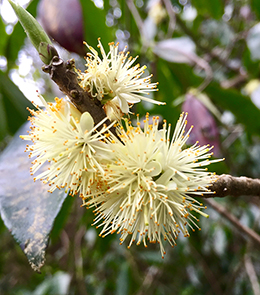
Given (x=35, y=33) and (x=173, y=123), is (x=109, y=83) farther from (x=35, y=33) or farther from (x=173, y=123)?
(x=173, y=123)

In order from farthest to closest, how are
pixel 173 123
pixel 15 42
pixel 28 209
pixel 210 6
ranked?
1. pixel 210 6
2. pixel 15 42
3. pixel 173 123
4. pixel 28 209

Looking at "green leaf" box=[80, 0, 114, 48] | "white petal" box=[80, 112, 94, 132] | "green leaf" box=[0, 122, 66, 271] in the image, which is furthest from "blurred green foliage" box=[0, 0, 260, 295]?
"white petal" box=[80, 112, 94, 132]

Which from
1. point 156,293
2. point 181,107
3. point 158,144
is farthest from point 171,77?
point 156,293

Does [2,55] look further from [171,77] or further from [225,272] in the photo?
[225,272]

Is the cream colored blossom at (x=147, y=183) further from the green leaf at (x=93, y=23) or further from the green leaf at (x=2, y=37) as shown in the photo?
the green leaf at (x=2, y=37)

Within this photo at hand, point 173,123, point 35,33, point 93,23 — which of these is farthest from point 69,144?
point 93,23

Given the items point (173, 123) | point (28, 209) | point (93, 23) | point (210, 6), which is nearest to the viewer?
point (28, 209)
